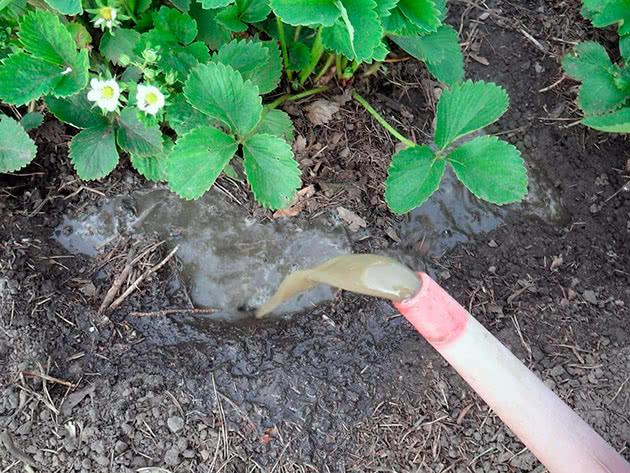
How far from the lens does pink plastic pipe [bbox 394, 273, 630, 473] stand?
0.99 m

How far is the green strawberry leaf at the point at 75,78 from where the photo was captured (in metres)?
1.31

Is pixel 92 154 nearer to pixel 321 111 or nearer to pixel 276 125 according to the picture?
pixel 276 125

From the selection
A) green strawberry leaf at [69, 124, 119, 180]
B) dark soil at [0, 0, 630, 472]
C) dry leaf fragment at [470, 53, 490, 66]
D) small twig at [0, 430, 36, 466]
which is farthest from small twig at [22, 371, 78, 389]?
dry leaf fragment at [470, 53, 490, 66]

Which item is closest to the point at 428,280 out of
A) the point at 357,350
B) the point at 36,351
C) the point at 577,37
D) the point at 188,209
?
the point at 357,350

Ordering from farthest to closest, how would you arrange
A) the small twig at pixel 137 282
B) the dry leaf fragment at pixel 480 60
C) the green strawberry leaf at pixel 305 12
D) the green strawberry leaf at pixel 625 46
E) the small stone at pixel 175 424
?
the dry leaf fragment at pixel 480 60, the green strawberry leaf at pixel 625 46, the small twig at pixel 137 282, the small stone at pixel 175 424, the green strawberry leaf at pixel 305 12

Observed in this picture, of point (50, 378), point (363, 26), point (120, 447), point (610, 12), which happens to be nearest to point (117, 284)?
point (50, 378)

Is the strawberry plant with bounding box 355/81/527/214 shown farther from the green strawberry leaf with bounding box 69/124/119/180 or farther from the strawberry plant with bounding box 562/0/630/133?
the green strawberry leaf with bounding box 69/124/119/180

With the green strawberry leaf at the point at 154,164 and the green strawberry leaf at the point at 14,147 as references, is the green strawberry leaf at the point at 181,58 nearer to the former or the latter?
the green strawberry leaf at the point at 154,164

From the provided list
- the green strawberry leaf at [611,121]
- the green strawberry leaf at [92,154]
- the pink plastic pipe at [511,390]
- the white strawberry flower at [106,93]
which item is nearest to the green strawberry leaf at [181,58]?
the white strawberry flower at [106,93]

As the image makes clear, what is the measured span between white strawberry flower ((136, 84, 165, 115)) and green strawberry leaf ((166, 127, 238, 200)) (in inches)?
3.5

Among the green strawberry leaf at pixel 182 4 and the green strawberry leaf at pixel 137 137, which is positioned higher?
the green strawberry leaf at pixel 182 4

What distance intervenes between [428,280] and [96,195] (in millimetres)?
909

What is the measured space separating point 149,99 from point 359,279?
21.1 inches

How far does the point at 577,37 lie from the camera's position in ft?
6.21
